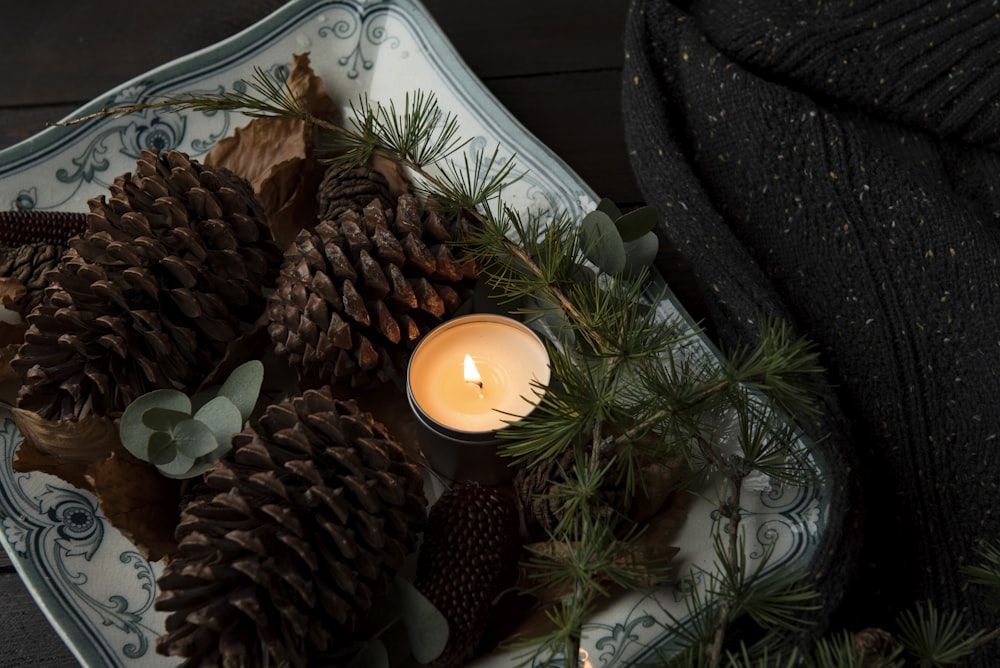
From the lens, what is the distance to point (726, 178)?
0.50 meters

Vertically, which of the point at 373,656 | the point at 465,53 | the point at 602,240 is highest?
the point at 465,53

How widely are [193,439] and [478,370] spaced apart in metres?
0.14

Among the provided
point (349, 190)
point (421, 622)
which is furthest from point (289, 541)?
point (349, 190)

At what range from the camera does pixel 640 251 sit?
456mm

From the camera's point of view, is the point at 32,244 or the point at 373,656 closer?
the point at 373,656

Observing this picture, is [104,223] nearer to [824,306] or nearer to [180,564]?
[180,564]

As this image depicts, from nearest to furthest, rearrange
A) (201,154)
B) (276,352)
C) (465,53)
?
(276,352), (201,154), (465,53)

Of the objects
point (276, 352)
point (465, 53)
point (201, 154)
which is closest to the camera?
point (276, 352)

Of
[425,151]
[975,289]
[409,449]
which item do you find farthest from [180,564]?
[975,289]

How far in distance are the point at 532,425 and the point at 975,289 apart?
26cm

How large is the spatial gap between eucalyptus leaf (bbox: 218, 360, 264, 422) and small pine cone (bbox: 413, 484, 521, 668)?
102 millimetres

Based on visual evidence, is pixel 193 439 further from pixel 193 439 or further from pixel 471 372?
pixel 471 372

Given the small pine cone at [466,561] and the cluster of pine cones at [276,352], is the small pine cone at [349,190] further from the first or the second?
the small pine cone at [466,561]

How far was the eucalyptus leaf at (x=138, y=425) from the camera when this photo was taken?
386 millimetres
